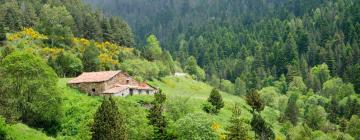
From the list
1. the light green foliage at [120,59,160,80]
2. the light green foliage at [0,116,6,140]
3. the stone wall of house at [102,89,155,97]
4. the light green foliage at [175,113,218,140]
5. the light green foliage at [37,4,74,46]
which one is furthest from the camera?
the light green foliage at [37,4,74,46]

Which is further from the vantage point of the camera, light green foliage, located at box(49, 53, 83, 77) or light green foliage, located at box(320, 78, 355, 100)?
light green foliage, located at box(320, 78, 355, 100)

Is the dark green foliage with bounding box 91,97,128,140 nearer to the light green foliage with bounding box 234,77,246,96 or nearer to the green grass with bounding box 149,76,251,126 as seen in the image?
the green grass with bounding box 149,76,251,126

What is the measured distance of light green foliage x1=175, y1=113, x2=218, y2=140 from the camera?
229 feet

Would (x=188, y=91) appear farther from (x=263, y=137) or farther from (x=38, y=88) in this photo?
(x=38, y=88)

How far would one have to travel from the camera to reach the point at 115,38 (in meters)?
158

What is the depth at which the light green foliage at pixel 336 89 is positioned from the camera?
167000 millimetres

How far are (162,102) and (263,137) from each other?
18.5m

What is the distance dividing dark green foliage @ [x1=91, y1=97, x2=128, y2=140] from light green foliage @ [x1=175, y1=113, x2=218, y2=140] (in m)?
9.53

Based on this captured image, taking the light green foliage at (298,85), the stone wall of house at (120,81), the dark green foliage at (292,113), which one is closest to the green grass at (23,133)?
the stone wall of house at (120,81)

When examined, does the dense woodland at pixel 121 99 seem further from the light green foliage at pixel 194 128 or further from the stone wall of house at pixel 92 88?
the stone wall of house at pixel 92 88

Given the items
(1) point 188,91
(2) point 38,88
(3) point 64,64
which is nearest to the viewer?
(2) point 38,88

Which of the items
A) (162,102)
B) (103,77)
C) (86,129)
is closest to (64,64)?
(103,77)

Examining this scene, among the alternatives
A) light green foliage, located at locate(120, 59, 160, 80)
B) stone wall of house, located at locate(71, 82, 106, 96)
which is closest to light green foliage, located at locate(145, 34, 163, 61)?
light green foliage, located at locate(120, 59, 160, 80)

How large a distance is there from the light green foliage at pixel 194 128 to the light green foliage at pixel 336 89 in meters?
96.6
